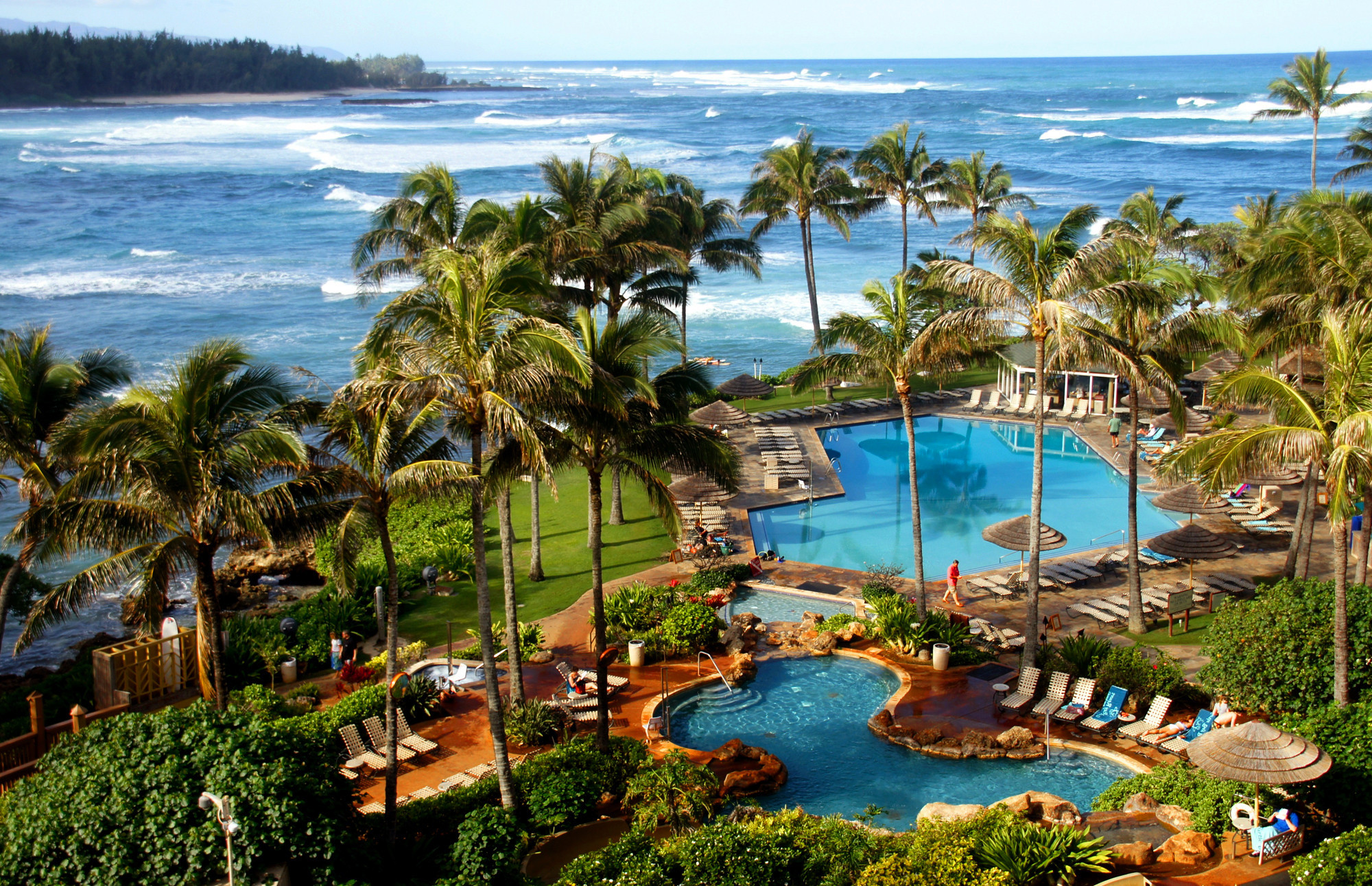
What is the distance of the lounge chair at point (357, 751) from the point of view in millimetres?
17016

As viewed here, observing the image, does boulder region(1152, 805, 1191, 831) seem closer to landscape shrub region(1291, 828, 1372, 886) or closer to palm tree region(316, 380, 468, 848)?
landscape shrub region(1291, 828, 1372, 886)

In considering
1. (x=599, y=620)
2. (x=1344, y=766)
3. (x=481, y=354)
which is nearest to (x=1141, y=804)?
(x=1344, y=766)

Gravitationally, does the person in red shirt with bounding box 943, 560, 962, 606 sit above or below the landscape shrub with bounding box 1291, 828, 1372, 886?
below

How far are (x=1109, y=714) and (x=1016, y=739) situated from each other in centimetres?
175

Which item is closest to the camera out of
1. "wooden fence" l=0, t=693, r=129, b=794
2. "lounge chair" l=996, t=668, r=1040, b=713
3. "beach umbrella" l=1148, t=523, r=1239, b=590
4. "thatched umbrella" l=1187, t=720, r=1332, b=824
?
"thatched umbrella" l=1187, t=720, r=1332, b=824

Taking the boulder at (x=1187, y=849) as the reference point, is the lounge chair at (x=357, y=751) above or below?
below

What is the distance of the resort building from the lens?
125 feet

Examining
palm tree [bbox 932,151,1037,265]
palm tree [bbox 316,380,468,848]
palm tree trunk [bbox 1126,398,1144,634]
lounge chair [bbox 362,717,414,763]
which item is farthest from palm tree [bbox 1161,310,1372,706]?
palm tree [bbox 932,151,1037,265]

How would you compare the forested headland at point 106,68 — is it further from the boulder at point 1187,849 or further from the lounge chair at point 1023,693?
the boulder at point 1187,849

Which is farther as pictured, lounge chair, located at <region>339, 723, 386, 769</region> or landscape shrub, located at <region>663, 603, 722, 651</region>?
landscape shrub, located at <region>663, 603, 722, 651</region>

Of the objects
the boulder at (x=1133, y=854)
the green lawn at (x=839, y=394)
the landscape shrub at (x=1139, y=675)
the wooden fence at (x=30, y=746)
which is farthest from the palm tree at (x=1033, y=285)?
the green lawn at (x=839, y=394)

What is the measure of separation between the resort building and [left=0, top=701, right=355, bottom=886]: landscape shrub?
101 feet

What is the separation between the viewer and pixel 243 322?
57.0 meters

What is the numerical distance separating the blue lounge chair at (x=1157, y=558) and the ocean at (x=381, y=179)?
26.1m
